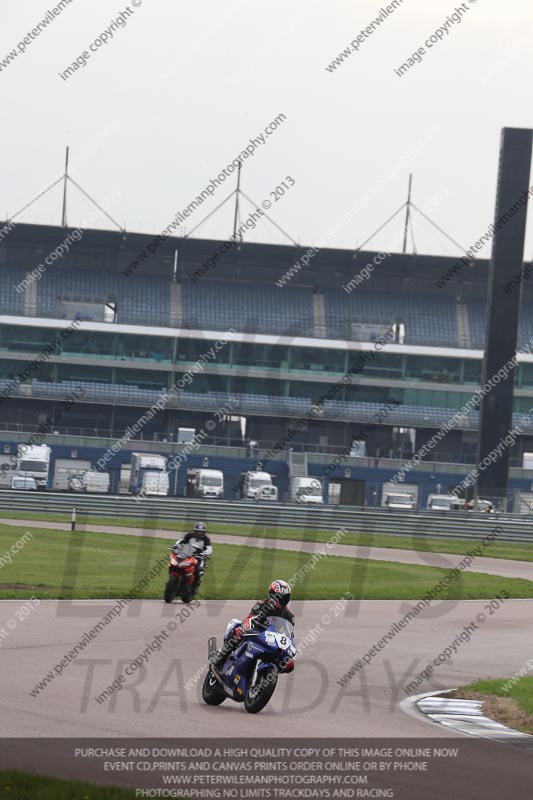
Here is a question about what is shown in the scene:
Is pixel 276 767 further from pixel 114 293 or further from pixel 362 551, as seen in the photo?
pixel 114 293

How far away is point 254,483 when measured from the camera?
68.0 m

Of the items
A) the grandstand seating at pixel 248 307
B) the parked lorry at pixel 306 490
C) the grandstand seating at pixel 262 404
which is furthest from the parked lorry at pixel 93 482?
the grandstand seating at pixel 248 307

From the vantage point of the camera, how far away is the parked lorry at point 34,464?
6456 cm

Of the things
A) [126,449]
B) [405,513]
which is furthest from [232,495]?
[405,513]

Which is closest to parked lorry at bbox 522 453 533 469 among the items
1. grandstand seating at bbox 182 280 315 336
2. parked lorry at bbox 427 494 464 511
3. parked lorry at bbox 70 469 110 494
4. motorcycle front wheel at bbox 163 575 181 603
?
parked lorry at bbox 427 494 464 511

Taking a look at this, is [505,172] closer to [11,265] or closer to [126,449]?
[126,449]

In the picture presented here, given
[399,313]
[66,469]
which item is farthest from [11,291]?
[399,313]

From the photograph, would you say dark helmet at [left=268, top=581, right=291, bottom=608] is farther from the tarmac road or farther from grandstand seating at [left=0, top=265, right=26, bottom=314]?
grandstand seating at [left=0, top=265, right=26, bottom=314]

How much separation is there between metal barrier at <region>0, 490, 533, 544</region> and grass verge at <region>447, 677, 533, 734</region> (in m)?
32.4

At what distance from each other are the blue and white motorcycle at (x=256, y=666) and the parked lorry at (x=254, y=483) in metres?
54.4

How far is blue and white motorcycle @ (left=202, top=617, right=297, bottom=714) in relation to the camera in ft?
40.1

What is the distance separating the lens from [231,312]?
84.7 meters

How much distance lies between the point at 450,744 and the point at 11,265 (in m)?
76.6

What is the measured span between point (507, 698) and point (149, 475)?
5132 cm
